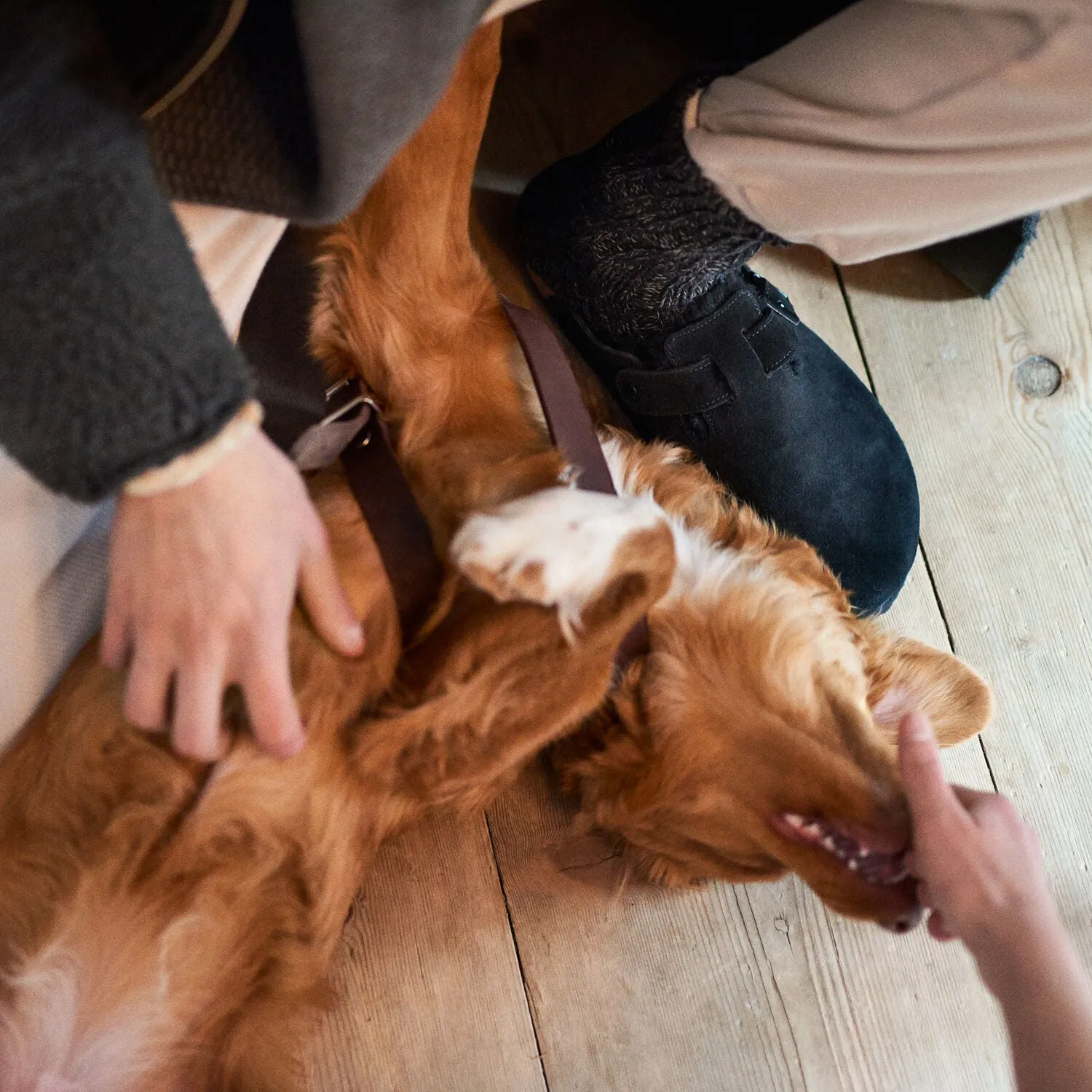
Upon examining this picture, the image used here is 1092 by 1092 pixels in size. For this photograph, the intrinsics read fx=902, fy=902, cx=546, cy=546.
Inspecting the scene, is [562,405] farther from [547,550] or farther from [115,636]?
[115,636]

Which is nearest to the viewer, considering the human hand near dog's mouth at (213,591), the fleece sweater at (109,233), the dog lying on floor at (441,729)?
the fleece sweater at (109,233)

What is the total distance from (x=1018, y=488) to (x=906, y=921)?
0.91m

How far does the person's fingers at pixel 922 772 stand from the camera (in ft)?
3.53

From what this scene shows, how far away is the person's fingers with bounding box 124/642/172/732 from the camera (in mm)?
924

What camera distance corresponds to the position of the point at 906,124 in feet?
3.88

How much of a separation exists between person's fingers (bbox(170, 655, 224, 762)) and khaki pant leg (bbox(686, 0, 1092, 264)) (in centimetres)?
98

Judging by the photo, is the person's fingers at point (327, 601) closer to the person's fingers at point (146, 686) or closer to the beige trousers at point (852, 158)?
the person's fingers at point (146, 686)

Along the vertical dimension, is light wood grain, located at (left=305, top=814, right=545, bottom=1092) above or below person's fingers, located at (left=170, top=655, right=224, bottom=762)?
below

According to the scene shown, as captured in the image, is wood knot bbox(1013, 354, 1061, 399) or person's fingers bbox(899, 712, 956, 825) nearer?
person's fingers bbox(899, 712, 956, 825)

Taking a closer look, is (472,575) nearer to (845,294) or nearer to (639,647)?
(639,647)

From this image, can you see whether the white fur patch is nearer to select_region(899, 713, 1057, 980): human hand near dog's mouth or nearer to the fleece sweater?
select_region(899, 713, 1057, 980): human hand near dog's mouth

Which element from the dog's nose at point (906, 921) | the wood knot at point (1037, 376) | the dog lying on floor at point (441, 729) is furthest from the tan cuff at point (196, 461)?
the wood knot at point (1037, 376)

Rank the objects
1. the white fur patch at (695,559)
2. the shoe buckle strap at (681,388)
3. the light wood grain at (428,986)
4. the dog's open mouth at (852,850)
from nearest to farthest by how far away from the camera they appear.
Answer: the dog's open mouth at (852,850)
the white fur patch at (695,559)
the light wood grain at (428,986)
the shoe buckle strap at (681,388)

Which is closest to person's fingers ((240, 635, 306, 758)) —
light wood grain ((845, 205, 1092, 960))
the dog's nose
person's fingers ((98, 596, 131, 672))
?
person's fingers ((98, 596, 131, 672))
